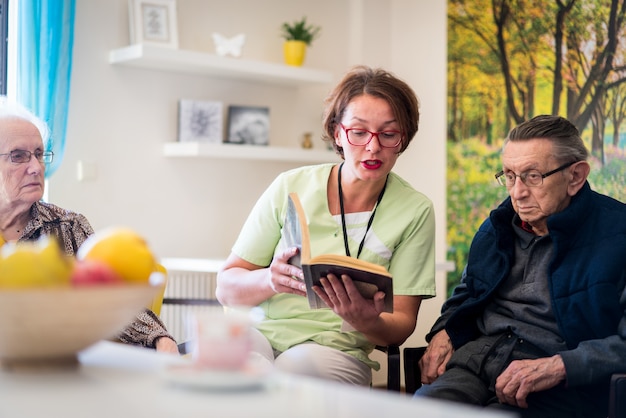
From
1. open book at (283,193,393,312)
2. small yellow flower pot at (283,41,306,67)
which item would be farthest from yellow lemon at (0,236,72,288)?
small yellow flower pot at (283,41,306,67)

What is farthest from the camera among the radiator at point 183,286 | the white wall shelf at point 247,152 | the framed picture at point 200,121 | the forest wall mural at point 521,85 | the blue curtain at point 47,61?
the framed picture at point 200,121

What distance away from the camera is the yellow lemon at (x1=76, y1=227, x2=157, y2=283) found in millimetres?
1144

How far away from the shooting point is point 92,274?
3.57 ft

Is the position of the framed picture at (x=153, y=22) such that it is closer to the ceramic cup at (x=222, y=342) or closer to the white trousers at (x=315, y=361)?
the white trousers at (x=315, y=361)

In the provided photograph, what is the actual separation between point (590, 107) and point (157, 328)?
101 inches

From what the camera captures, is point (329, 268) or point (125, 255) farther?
point (329, 268)

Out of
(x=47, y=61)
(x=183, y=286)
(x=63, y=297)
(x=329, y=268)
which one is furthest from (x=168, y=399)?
(x=183, y=286)

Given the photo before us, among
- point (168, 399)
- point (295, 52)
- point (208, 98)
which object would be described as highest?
point (295, 52)

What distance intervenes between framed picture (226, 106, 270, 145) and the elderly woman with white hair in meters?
2.06

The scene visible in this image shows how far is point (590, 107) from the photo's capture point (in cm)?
393

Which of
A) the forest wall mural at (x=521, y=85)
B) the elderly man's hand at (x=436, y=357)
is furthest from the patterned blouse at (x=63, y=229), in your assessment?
the forest wall mural at (x=521, y=85)

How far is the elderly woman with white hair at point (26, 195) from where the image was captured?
230 centimetres

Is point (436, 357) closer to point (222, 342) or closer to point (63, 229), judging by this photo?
point (63, 229)

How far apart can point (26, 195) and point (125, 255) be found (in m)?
1.28
